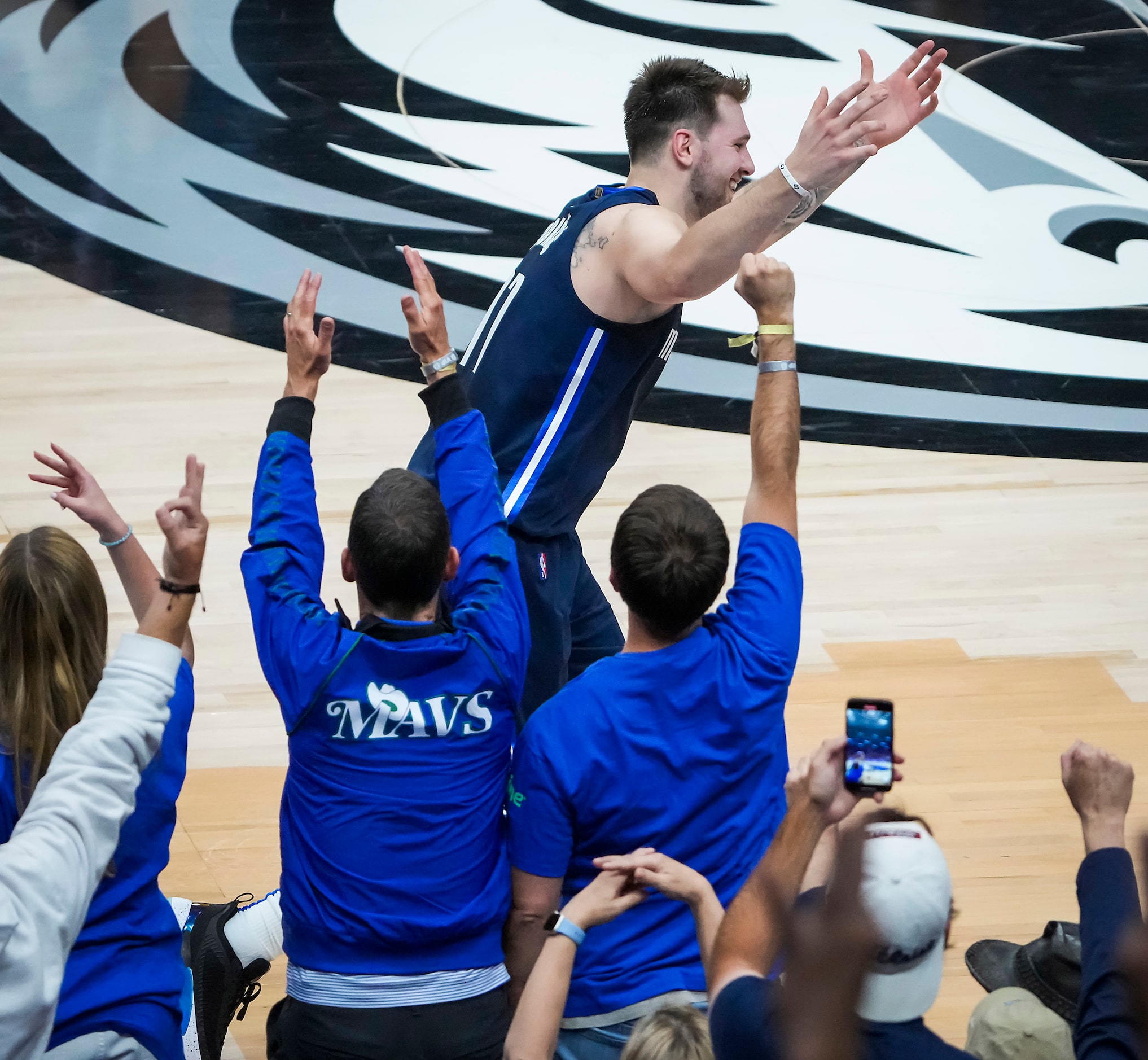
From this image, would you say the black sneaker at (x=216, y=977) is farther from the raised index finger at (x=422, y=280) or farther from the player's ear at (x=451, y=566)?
the raised index finger at (x=422, y=280)

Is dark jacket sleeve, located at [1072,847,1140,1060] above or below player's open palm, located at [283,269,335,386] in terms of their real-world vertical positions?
below

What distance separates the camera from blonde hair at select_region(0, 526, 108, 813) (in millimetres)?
1823

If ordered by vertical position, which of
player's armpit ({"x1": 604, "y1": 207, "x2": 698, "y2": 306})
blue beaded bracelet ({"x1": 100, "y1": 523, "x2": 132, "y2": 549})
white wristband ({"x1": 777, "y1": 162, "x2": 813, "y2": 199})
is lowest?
blue beaded bracelet ({"x1": 100, "y1": 523, "x2": 132, "y2": 549})

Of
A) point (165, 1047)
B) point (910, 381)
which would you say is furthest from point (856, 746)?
point (910, 381)

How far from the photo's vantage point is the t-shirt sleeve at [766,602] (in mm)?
2047

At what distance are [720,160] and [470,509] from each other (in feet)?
3.60

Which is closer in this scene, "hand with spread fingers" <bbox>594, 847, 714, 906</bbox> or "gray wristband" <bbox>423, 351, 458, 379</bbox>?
"hand with spread fingers" <bbox>594, 847, 714, 906</bbox>

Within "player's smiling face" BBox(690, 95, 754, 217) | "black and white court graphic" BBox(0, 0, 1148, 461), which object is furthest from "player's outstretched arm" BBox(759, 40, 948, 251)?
"black and white court graphic" BBox(0, 0, 1148, 461)

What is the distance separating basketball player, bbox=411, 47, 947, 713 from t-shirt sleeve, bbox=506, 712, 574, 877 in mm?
835

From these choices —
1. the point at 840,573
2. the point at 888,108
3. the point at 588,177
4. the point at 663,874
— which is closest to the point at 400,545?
the point at 663,874

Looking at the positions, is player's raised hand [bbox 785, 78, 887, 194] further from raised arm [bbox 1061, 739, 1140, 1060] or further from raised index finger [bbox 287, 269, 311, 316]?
raised arm [bbox 1061, 739, 1140, 1060]

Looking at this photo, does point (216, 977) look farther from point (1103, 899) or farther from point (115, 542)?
point (1103, 899)

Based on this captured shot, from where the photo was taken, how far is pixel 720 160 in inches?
116

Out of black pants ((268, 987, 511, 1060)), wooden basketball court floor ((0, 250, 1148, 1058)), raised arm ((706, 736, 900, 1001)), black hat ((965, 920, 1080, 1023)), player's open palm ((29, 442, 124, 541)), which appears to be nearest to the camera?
raised arm ((706, 736, 900, 1001))
